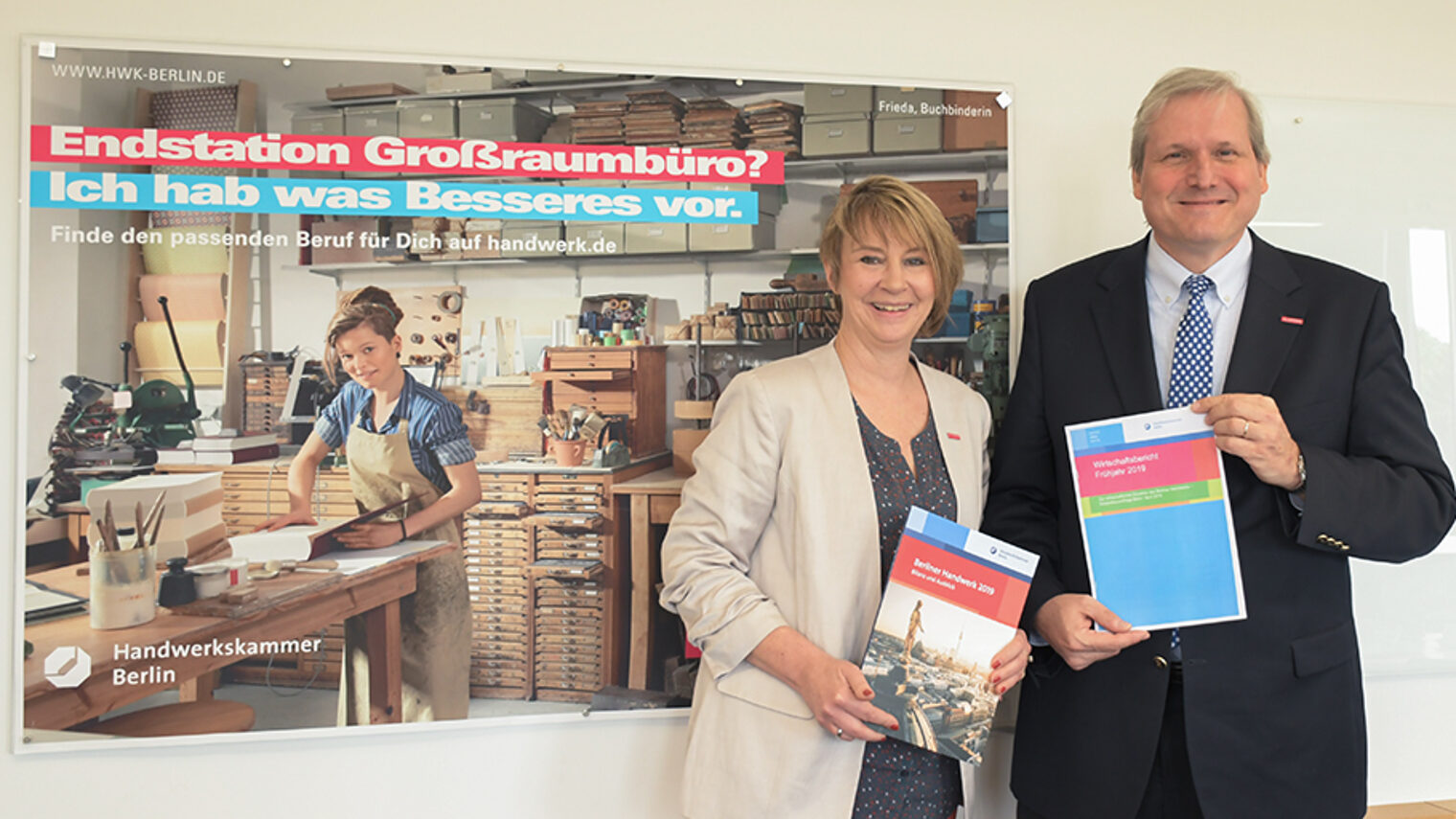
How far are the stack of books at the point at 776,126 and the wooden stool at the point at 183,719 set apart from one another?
1728 millimetres

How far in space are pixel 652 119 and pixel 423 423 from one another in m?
0.88

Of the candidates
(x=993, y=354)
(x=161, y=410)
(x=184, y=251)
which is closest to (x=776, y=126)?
(x=993, y=354)

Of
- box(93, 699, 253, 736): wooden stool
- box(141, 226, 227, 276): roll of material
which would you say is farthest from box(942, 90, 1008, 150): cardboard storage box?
box(93, 699, 253, 736): wooden stool

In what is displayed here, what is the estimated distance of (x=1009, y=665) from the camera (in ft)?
5.48

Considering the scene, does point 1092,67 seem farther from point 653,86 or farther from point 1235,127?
point 653,86

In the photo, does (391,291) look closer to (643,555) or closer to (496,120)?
(496,120)

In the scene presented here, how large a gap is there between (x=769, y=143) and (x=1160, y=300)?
95 cm

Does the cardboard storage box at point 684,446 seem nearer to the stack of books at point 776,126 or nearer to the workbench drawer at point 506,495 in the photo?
the workbench drawer at point 506,495

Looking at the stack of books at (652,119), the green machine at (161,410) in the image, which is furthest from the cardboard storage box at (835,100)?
the green machine at (161,410)

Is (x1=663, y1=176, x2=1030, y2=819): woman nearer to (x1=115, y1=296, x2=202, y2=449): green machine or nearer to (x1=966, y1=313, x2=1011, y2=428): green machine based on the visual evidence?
(x1=966, y1=313, x2=1011, y2=428): green machine

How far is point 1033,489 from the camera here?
1885 millimetres

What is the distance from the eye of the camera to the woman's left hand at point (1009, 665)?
1.66 m

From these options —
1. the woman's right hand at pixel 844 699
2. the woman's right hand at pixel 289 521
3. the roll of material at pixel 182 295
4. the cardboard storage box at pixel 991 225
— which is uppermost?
the cardboard storage box at pixel 991 225

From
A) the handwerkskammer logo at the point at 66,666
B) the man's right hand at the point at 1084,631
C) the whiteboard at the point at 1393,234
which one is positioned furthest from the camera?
the whiteboard at the point at 1393,234
